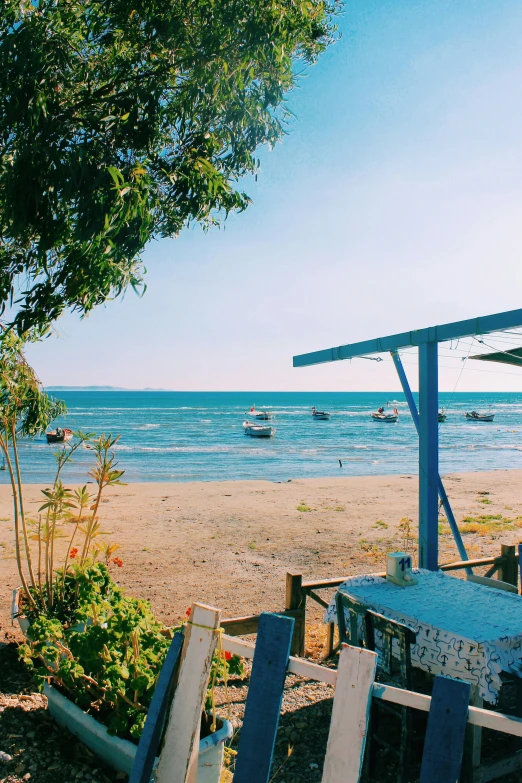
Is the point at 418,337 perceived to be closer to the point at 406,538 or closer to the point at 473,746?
the point at 473,746

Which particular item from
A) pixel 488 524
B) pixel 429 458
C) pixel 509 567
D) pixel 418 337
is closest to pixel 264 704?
pixel 429 458

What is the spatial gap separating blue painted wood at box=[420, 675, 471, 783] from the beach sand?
16.7 feet

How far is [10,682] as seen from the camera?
4.18m

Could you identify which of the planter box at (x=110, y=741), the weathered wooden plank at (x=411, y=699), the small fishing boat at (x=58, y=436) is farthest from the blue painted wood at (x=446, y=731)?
the small fishing boat at (x=58, y=436)

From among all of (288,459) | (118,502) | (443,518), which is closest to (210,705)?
(443,518)

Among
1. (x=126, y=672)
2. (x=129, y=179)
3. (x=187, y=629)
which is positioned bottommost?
(x=126, y=672)

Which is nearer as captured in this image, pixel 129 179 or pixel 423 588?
pixel 129 179

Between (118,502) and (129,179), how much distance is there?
568 inches

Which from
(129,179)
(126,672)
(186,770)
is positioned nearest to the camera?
(186,770)

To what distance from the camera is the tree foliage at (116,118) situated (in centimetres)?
369

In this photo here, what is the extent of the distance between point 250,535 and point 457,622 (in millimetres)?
8426

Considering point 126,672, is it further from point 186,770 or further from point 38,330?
point 38,330

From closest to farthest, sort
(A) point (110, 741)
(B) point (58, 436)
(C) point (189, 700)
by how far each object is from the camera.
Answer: (C) point (189, 700), (A) point (110, 741), (B) point (58, 436)

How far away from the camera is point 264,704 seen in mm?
2133
